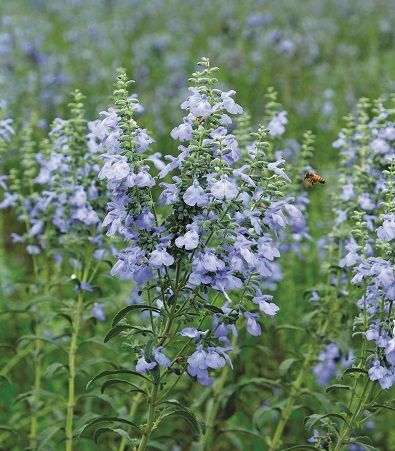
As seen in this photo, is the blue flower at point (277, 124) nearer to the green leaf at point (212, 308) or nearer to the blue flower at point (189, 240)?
the green leaf at point (212, 308)

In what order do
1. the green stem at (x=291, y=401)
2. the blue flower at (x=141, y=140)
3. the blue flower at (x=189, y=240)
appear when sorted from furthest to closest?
the green stem at (x=291, y=401) → the blue flower at (x=141, y=140) → the blue flower at (x=189, y=240)

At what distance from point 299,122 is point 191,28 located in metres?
4.13

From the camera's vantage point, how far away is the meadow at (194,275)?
285cm

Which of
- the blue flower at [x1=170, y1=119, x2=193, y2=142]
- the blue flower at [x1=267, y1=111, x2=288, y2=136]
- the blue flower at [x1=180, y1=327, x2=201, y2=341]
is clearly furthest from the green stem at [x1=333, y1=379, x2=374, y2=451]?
the blue flower at [x1=267, y1=111, x2=288, y2=136]

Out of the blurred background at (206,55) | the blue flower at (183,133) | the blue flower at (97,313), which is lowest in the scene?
the blue flower at (97,313)

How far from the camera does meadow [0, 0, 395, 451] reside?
285 centimetres

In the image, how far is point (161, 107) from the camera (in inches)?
357

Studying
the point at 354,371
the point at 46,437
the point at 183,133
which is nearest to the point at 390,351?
the point at 354,371

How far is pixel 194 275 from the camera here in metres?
2.79

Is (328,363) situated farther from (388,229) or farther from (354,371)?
(388,229)

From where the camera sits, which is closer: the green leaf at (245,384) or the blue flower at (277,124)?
the green leaf at (245,384)

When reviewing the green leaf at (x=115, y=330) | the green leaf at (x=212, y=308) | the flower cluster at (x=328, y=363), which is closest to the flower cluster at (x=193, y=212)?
the green leaf at (x=212, y=308)

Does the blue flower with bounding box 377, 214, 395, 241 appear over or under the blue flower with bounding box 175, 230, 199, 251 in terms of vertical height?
Answer: over

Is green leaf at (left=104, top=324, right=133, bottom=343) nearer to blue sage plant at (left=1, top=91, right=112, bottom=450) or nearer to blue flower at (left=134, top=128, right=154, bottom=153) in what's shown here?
blue flower at (left=134, top=128, right=154, bottom=153)
